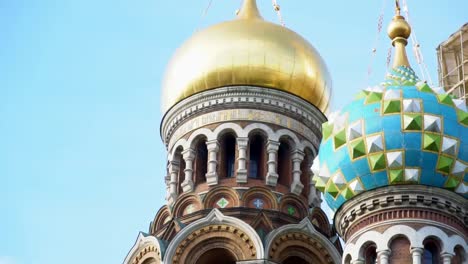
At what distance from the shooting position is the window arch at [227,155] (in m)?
24.7

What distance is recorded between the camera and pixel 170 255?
2306cm

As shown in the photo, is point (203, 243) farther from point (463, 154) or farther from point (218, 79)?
point (463, 154)

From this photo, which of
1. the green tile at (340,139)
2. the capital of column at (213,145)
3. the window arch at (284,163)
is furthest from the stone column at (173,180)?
the green tile at (340,139)

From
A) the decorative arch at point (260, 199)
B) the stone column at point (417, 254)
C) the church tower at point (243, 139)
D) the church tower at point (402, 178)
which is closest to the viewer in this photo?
the stone column at point (417, 254)

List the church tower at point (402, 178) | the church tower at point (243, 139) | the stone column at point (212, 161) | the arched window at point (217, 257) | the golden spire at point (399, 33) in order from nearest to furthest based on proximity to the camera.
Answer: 1. the church tower at point (402, 178)
2. the golden spire at point (399, 33)
3. the arched window at point (217, 257)
4. the church tower at point (243, 139)
5. the stone column at point (212, 161)

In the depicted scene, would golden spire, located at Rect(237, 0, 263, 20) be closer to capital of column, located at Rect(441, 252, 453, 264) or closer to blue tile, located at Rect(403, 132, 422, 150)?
blue tile, located at Rect(403, 132, 422, 150)

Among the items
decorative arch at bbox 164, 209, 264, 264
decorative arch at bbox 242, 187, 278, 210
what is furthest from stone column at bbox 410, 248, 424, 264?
decorative arch at bbox 242, 187, 278, 210

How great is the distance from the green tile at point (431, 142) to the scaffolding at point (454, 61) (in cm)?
673

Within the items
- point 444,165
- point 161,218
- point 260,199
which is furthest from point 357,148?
point 161,218

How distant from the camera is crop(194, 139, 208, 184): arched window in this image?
24781 millimetres

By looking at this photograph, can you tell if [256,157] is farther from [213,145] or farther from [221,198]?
[221,198]

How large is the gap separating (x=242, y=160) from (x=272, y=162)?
0.55 metres

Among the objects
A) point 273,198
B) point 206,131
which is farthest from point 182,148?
point 273,198

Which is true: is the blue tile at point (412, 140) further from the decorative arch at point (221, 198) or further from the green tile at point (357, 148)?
the decorative arch at point (221, 198)
